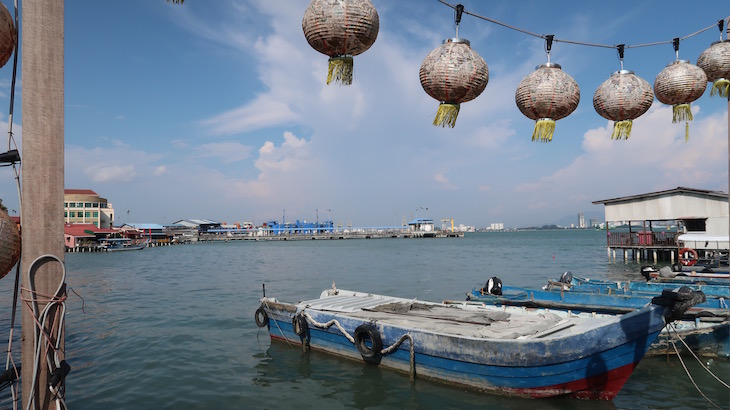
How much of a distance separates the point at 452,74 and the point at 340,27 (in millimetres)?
1341

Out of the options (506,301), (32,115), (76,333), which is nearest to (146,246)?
(76,333)

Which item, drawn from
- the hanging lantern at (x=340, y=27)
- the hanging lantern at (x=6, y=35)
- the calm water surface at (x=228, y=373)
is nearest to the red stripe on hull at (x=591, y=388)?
the calm water surface at (x=228, y=373)

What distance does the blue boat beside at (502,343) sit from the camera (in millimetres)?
8172

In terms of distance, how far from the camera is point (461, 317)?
35.8 ft

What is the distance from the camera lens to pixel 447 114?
511 cm

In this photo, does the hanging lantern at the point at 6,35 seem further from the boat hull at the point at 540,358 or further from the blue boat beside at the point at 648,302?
the blue boat beside at the point at 648,302

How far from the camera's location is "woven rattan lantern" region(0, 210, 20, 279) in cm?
360

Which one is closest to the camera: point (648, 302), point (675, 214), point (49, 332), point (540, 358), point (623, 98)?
point (49, 332)

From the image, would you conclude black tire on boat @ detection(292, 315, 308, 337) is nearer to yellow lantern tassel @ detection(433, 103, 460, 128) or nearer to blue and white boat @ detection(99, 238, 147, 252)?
yellow lantern tassel @ detection(433, 103, 460, 128)

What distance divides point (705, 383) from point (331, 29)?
39.6 ft

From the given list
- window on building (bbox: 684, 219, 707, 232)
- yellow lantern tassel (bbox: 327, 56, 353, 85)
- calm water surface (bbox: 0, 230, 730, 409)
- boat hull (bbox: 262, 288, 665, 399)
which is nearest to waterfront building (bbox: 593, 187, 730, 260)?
window on building (bbox: 684, 219, 707, 232)

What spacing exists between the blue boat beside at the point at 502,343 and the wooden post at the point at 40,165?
754cm

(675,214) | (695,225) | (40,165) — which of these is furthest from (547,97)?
(695,225)

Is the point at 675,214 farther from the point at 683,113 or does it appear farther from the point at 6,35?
the point at 6,35
